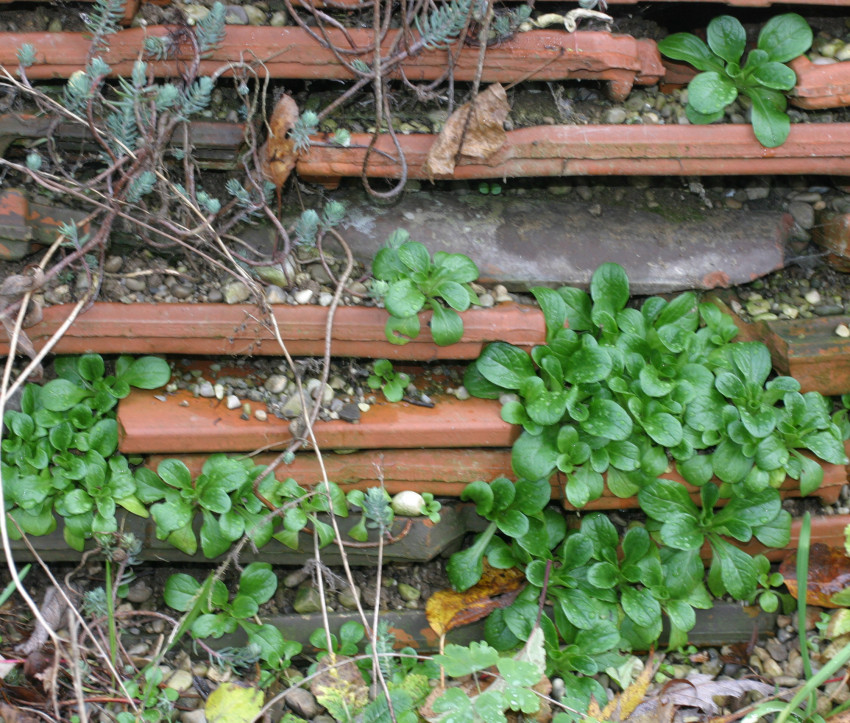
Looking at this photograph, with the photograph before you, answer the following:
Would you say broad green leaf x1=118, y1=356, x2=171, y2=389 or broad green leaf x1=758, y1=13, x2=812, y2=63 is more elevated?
broad green leaf x1=758, y1=13, x2=812, y2=63

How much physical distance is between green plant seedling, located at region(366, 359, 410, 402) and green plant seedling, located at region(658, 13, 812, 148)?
3.79 feet

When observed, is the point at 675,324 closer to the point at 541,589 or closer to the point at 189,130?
the point at 541,589

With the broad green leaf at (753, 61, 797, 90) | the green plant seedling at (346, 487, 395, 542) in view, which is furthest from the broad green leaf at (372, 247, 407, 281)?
the broad green leaf at (753, 61, 797, 90)

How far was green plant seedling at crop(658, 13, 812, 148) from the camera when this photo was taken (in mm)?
2318

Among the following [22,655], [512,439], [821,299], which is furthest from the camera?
[821,299]

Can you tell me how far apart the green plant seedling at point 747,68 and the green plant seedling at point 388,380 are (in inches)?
45.5

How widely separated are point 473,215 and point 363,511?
95 centimetres

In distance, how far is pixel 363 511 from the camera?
2.27m

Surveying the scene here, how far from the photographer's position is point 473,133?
2254 millimetres

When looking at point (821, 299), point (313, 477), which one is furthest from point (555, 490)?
point (821, 299)

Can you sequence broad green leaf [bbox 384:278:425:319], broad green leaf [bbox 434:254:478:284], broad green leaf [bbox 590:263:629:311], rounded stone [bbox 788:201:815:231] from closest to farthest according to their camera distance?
broad green leaf [bbox 384:278:425:319] < broad green leaf [bbox 434:254:478:284] < broad green leaf [bbox 590:263:629:311] < rounded stone [bbox 788:201:815:231]

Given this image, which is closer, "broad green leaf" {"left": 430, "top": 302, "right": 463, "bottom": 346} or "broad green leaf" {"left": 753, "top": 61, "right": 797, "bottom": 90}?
"broad green leaf" {"left": 430, "top": 302, "right": 463, "bottom": 346}

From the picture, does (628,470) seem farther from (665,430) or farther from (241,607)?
(241,607)

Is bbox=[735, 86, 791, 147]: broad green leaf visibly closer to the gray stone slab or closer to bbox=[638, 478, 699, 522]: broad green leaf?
the gray stone slab
